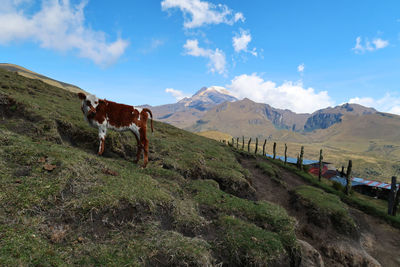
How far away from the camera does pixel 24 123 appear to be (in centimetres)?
1113

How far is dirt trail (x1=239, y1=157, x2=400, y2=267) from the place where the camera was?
12.8 m

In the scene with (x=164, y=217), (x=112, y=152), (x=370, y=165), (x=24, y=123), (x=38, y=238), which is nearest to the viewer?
(x=38, y=238)

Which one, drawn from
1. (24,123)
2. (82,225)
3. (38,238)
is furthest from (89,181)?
(24,123)

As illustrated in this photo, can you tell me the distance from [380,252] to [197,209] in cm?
1663

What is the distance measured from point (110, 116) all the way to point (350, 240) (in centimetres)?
1785

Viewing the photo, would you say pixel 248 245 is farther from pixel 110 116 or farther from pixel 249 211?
pixel 110 116

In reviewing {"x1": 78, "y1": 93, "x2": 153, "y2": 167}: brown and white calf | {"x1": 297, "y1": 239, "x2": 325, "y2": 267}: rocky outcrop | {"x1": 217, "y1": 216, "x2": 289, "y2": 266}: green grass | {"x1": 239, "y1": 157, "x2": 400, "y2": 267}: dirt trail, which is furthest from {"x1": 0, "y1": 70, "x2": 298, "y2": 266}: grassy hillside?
{"x1": 239, "y1": 157, "x2": 400, "y2": 267}: dirt trail

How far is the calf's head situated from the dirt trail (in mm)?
15275

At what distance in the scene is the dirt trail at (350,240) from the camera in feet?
41.9

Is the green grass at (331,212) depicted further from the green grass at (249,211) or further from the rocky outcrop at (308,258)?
the green grass at (249,211)

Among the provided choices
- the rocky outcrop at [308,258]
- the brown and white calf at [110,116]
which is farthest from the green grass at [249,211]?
the brown and white calf at [110,116]

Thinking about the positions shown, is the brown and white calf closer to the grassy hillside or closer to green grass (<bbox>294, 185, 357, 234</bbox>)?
the grassy hillside

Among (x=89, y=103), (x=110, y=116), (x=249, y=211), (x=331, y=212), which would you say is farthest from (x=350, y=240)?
(x=89, y=103)

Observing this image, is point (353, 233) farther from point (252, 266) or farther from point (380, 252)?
point (252, 266)
